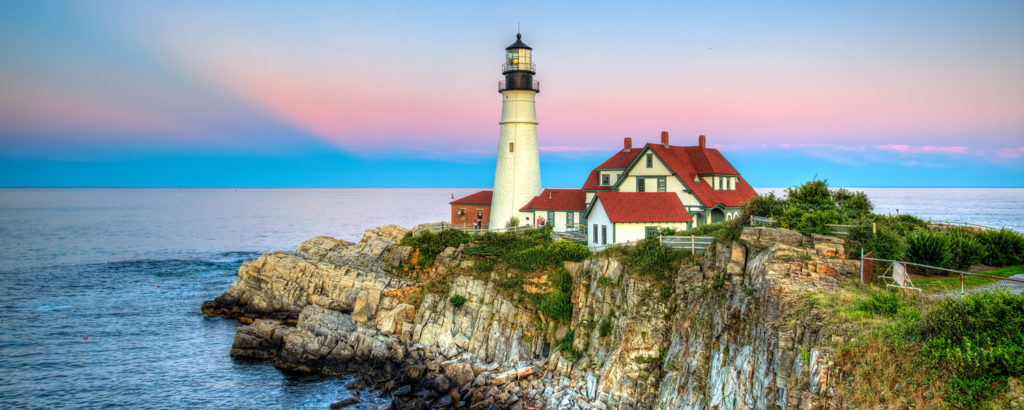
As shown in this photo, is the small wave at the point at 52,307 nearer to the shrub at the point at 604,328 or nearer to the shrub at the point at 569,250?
the shrub at the point at 569,250

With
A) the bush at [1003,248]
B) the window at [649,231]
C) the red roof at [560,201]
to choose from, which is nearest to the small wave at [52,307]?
the red roof at [560,201]

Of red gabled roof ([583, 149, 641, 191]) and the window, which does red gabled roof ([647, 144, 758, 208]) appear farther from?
the window

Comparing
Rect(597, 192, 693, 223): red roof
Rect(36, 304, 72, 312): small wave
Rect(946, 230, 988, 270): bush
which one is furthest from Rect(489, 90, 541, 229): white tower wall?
Rect(36, 304, 72, 312): small wave

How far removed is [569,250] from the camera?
3055 cm

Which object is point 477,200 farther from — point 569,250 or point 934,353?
point 934,353

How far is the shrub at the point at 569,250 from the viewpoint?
30.3 meters

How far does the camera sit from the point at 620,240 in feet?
101

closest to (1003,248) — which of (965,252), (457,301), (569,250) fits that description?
(965,252)

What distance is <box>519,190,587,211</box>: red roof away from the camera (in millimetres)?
39531

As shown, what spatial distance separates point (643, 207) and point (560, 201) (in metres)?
8.90

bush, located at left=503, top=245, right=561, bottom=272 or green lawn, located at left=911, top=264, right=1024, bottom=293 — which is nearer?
green lawn, located at left=911, top=264, right=1024, bottom=293

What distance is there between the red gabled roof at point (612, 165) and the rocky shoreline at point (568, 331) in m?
11.3

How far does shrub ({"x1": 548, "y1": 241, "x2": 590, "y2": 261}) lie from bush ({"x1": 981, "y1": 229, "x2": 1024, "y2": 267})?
51.6ft

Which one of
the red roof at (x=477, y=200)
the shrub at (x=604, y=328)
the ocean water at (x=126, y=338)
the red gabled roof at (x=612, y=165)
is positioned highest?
the red gabled roof at (x=612, y=165)
